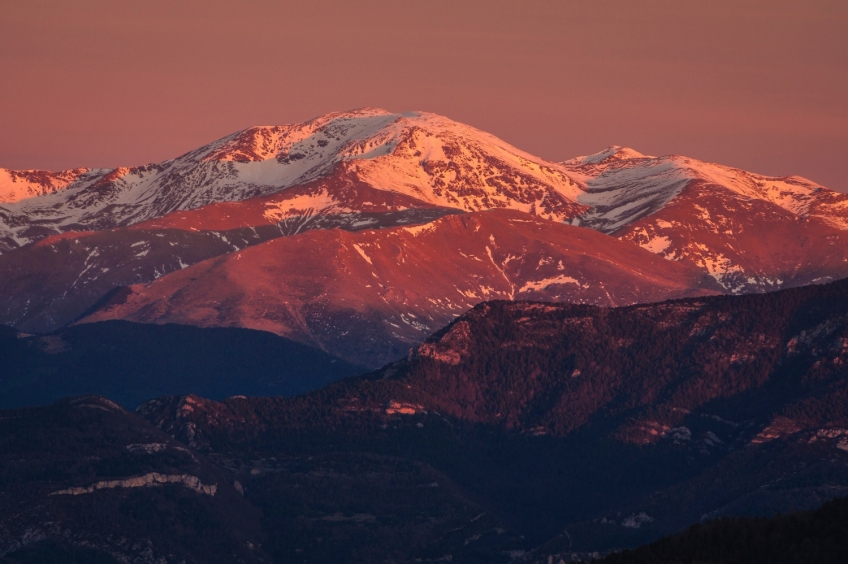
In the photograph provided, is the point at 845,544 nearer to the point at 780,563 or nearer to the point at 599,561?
the point at 780,563

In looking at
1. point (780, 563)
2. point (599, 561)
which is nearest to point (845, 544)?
point (780, 563)

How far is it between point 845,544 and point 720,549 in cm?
1100

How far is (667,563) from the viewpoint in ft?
627

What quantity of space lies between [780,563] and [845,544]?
5390 millimetres

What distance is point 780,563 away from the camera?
188 meters

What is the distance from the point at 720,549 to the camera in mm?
194250

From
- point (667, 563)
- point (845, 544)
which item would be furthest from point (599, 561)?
point (845, 544)

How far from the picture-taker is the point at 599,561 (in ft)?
652

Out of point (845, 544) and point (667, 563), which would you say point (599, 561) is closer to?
point (667, 563)

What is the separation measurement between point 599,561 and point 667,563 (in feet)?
29.6

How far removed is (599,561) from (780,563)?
56.0ft

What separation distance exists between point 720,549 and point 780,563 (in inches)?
278
